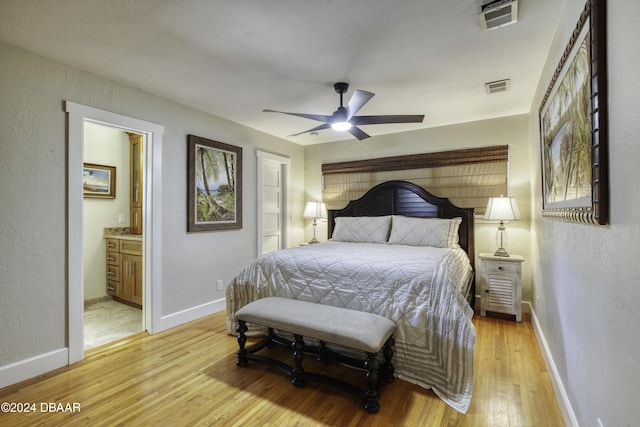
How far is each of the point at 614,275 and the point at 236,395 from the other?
211cm

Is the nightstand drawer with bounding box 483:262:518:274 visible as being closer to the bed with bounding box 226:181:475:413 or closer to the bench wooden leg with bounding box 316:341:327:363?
the bed with bounding box 226:181:475:413

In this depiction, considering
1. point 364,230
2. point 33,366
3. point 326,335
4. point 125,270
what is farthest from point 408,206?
point 33,366

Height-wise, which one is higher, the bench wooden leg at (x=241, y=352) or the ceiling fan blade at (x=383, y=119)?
the ceiling fan blade at (x=383, y=119)

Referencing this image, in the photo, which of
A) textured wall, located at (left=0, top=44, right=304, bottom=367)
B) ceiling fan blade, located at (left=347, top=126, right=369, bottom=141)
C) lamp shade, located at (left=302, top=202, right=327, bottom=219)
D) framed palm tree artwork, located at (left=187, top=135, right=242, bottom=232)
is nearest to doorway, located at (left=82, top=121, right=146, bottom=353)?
framed palm tree artwork, located at (left=187, top=135, right=242, bottom=232)

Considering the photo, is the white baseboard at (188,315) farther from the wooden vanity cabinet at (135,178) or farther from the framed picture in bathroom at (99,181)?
the framed picture in bathroom at (99,181)

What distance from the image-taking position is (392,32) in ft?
6.61

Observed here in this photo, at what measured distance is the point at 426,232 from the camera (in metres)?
3.63

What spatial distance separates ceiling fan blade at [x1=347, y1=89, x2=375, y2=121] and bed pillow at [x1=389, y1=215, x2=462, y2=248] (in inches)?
67.7

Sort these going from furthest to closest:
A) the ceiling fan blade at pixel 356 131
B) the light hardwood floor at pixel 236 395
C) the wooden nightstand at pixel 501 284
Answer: the wooden nightstand at pixel 501 284 → the ceiling fan blade at pixel 356 131 → the light hardwood floor at pixel 236 395

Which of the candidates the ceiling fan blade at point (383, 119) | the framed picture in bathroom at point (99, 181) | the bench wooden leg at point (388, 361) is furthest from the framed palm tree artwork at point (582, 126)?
the framed picture in bathroom at point (99, 181)

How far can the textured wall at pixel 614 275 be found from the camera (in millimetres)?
941

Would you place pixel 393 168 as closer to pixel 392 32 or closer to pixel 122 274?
pixel 392 32

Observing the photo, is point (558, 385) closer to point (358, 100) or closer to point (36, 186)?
point (358, 100)

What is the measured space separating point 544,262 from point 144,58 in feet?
11.9
